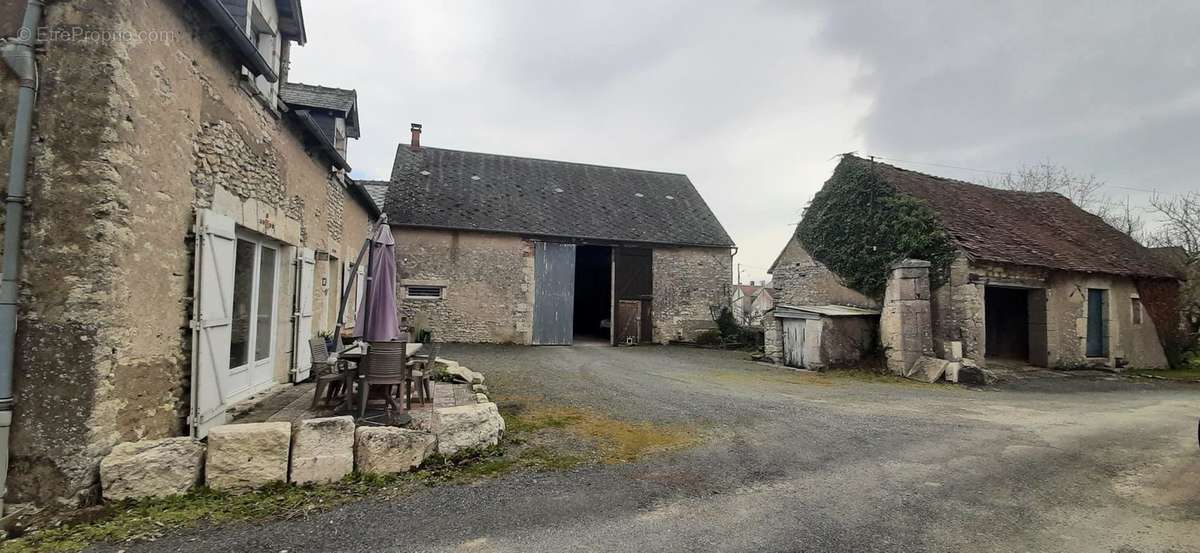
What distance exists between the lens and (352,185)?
9.64 metres

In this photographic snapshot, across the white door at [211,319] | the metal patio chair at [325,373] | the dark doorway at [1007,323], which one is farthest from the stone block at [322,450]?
the dark doorway at [1007,323]

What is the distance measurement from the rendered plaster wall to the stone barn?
29 mm

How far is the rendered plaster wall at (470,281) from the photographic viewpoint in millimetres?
14891

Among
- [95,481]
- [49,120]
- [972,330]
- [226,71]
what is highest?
[226,71]

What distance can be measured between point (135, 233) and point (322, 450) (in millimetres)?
1894

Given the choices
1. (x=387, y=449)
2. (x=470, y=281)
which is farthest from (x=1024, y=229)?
(x=387, y=449)

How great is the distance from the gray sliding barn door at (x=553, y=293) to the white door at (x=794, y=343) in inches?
252

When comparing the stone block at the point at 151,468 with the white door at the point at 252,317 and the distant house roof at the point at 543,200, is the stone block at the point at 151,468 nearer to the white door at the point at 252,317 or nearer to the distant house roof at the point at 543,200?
the white door at the point at 252,317

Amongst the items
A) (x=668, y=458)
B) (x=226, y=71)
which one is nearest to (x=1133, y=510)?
(x=668, y=458)

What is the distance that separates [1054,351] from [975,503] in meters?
11.2

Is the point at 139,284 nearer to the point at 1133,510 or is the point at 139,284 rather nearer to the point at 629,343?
the point at 1133,510

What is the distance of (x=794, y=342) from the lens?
1214cm

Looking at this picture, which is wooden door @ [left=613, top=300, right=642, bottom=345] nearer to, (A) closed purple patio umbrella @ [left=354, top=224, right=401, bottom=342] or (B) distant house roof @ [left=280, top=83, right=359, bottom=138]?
(B) distant house roof @ [left=280, top=83, right=359, bottom=138]

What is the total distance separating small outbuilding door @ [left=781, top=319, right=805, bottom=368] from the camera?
468 inches
